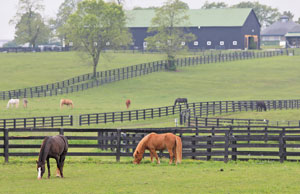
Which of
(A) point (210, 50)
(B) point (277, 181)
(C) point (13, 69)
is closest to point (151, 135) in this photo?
(B) point (277, 181)

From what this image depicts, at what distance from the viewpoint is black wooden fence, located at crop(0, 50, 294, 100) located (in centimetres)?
7212

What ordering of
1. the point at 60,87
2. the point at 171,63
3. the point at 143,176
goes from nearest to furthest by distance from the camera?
the point at 143,176 → the point at 60,87 → the point at 171,63

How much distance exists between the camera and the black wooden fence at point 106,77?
72119 mm

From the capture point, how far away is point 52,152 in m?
16.3

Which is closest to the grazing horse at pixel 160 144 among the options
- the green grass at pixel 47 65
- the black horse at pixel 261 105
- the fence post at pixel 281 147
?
Result: the fence post at pixel 281 147

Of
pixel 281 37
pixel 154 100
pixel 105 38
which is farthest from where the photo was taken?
pixel 281 37

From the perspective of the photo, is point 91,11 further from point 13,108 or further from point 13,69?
point 13,108

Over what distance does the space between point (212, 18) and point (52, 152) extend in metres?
103

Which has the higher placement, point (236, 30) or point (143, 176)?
point (236, 30)

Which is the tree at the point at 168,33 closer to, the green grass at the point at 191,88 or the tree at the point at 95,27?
the green grass at the point at 191,88

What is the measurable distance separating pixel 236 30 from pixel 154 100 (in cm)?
5234

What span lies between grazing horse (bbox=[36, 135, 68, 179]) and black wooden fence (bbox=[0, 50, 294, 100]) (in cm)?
5371

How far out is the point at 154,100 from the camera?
64875 mm

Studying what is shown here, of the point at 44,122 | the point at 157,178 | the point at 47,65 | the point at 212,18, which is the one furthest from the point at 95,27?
the point at 157,178
